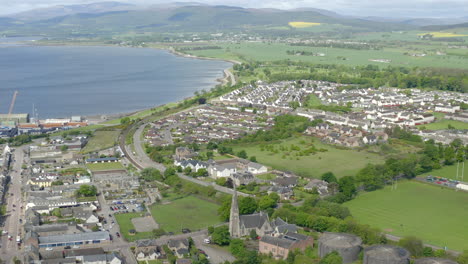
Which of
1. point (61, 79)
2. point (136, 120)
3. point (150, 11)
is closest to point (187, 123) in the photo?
point (136, 120)

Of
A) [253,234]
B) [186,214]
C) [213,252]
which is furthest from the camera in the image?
[186,214]

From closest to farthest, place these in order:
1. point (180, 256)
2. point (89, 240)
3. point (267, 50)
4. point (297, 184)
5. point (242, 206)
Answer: point (180, 256), point (89, 240), point (242, 206), point (297, 184), point (267, 50)

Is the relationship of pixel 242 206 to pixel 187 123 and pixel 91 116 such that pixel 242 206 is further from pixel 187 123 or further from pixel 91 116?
pixel 91 116

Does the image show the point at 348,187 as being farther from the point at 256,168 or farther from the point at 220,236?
the point at 220,236

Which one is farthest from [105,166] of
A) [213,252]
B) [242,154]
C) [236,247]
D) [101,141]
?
[236,247]

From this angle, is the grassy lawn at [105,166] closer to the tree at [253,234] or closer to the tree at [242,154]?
the tree at [242,154]
